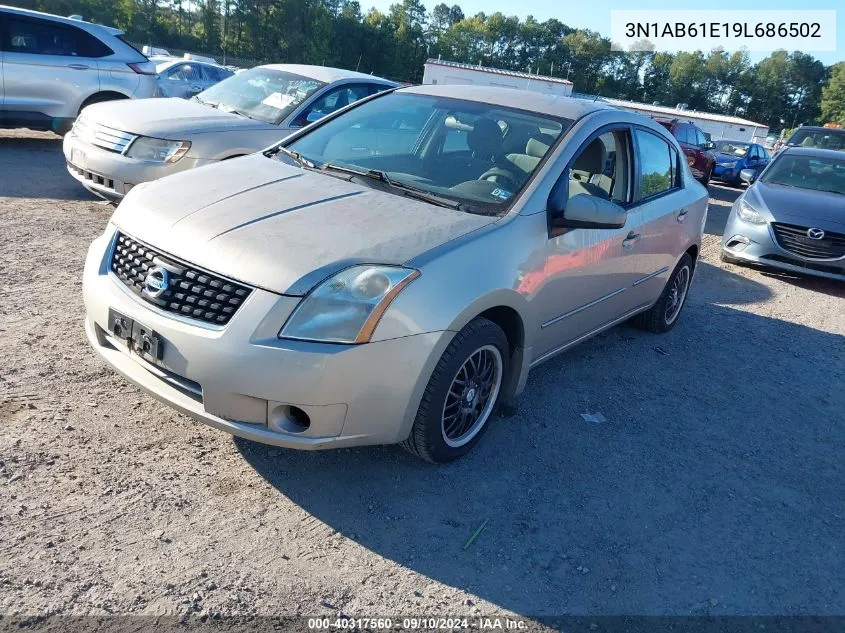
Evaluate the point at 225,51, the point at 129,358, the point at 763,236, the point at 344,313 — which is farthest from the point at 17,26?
the point at 225,51

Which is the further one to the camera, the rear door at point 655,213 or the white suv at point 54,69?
the white suv at point 54,69

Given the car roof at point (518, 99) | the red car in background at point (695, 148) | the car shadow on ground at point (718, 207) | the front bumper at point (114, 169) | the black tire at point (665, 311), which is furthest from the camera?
the red car in background at point (695, 148)

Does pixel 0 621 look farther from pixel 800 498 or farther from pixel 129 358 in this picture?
pixel 800 498

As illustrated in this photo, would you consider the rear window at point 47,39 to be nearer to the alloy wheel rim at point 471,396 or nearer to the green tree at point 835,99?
the alloy wheel rim at point 471,396

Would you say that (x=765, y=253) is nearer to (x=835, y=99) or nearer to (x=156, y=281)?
(x=156, y=281)

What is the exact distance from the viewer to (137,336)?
9.46ft

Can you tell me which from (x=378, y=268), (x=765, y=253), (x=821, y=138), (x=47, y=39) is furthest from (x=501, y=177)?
(x=821, y=138)

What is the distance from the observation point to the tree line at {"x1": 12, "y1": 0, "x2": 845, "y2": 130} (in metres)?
80.9

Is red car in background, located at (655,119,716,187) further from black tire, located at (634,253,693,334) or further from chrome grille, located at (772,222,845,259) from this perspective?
black tire, located at (634,253,693,334)

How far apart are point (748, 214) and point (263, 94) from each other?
19.3ft

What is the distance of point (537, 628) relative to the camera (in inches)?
98.0

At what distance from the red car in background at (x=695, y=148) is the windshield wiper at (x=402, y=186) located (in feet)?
51.3

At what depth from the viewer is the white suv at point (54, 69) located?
29.7ft

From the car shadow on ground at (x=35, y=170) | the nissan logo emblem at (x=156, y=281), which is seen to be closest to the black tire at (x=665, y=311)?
the nissan logo emblem at (x=156, y=281)
